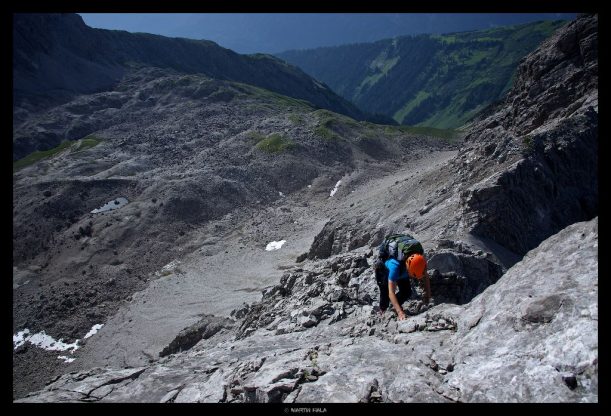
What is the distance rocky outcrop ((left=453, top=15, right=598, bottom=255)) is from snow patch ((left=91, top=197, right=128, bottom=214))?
51.5 metres

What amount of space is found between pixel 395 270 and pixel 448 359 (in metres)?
3.47

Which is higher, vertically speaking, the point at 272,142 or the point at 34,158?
the point at 272,142

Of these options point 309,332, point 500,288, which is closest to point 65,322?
point 309,332

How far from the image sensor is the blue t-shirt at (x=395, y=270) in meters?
12.7

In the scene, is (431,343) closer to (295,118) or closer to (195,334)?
(195,334)

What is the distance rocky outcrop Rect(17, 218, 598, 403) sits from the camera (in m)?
7.82

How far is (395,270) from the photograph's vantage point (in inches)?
501

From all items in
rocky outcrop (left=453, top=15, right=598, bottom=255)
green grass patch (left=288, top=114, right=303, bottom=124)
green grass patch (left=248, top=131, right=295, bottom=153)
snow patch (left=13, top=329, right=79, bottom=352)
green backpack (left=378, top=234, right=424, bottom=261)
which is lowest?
snow patch (left=13, top=329, right=79, bottom=352)

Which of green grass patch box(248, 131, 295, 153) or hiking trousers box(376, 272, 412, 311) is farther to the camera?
green grass patch box(248, 131, 295, 153)

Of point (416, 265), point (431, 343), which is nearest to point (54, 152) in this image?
point (416, 265)

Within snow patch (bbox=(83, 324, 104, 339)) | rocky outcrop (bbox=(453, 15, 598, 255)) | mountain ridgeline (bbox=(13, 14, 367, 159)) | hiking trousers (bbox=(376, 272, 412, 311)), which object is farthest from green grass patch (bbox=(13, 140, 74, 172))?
hiking trousers (bbox=(376, 272, 412, 311))

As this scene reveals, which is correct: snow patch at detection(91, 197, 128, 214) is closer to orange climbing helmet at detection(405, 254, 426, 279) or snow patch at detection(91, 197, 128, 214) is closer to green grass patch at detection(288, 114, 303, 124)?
green grass patch at detection(288, 114, 303, 124)

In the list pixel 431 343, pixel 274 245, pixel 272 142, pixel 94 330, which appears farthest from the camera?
pixel 272 142

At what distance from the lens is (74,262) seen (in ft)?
185
